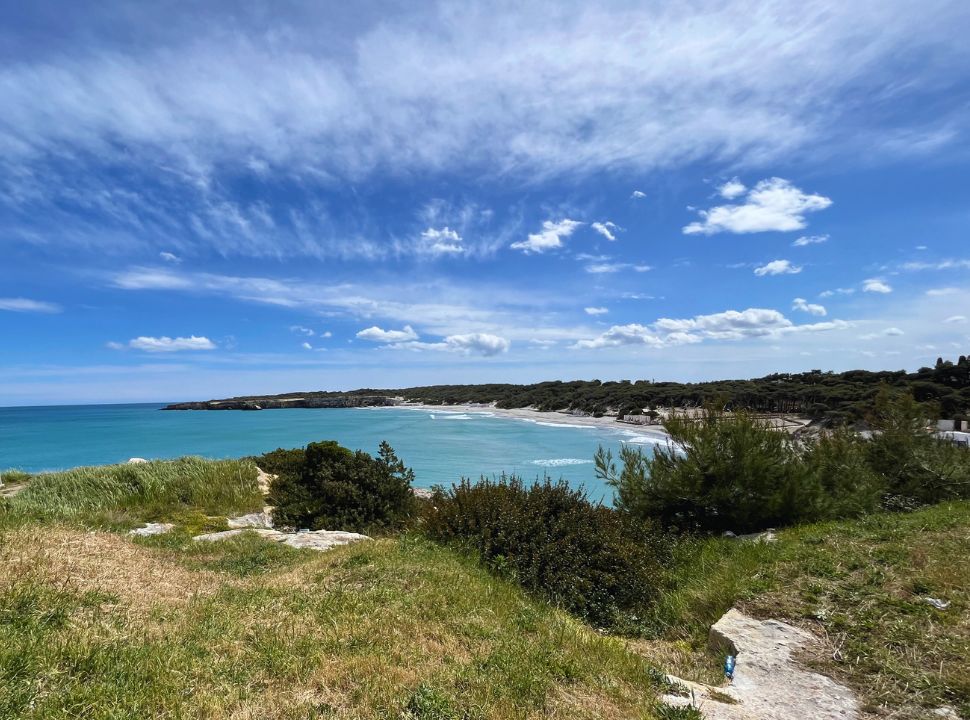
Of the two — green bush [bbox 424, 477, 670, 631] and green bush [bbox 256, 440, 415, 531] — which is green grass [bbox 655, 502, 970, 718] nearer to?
green bush [bbox 424, 477, 670, 631]

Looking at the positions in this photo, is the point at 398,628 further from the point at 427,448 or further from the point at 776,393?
the point at 776,393

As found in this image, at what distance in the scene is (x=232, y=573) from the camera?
22.3ft

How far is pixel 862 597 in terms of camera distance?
5.70m

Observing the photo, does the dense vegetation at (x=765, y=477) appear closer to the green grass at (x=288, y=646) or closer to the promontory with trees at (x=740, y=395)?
the promontory with trees at (x=740, y=395)

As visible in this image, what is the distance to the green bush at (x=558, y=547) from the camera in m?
6.75

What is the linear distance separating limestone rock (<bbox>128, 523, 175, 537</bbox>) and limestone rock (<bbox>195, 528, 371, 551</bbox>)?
30.5 inches

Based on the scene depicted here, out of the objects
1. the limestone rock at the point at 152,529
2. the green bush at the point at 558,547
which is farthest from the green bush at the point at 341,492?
the green bush at the point at 558,547

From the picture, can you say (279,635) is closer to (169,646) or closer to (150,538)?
(169,646)

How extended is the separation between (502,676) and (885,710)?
2852mm

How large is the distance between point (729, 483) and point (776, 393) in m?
61.7

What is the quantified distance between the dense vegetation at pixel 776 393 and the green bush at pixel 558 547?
15.7 feet

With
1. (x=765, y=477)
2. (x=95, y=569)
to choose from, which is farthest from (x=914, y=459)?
(x=95, y=569)

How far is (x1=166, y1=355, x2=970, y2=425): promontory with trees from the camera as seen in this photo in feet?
132

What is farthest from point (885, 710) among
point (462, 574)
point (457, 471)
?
point (457, 471)
